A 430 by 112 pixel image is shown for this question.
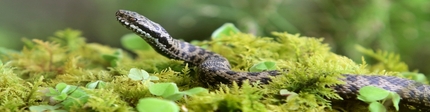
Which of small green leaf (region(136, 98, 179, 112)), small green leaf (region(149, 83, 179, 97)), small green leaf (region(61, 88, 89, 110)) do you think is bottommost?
small green leaf (region(136, 98, 179, 112))

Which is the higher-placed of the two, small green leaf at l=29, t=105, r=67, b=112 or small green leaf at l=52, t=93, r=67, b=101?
small green leaf at l=52, t=93, r=67, b=101

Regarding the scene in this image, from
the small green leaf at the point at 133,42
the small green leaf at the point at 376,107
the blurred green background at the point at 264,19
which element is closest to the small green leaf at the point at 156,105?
the small green leaf at the point at 376,107

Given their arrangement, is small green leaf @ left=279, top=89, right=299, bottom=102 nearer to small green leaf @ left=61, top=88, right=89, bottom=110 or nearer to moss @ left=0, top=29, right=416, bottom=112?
moss @ left=0, top=29, right=416, bottom=112

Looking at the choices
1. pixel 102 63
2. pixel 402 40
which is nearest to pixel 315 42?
pixel 102 63

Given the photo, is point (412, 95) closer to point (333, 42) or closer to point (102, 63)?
point (102, 63)

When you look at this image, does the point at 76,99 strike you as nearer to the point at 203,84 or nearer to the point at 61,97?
the point at 61,97

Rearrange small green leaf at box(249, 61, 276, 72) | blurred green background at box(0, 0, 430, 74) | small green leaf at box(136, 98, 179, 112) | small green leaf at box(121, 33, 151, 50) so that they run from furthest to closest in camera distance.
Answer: blurred green background at box(0, 0, 430, 74) < small green leaf at box(121, 33, 151, 50) < small green leaf at box(249, 61, 276, 72) < small green leaf at box(136, 98, 179, 112)

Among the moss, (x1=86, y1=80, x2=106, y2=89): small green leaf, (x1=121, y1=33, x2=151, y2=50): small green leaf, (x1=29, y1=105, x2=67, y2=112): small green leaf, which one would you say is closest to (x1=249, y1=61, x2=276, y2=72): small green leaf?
the moss
